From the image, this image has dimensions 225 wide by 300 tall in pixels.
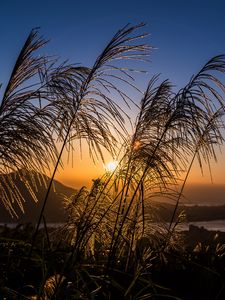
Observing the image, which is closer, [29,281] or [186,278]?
[29,281]

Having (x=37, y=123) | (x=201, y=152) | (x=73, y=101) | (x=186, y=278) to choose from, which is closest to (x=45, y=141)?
A: (x=37, y=123)

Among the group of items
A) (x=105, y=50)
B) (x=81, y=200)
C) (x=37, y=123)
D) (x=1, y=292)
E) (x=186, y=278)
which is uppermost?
(x=105, y=50)

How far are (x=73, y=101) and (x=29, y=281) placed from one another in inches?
78.0

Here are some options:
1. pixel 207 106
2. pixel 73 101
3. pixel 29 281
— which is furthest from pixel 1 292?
pixel 207 106

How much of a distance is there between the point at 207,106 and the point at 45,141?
5.06 feet

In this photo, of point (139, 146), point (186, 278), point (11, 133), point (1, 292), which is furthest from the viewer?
point (186, 278)

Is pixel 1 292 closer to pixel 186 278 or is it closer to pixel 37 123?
pixel 37 123

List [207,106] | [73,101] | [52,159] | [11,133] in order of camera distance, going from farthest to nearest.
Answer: [207,106], [73,101], [52,159], [11,133]

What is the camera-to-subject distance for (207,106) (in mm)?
4246

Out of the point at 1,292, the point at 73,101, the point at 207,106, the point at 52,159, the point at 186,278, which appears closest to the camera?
the point at 1,292

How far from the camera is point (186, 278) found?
6285mm

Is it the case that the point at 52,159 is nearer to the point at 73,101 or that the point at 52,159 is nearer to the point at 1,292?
the point at 73,101

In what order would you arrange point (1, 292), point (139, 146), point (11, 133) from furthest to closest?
point (139, 146) → point (11, 133) → point (1, 292)

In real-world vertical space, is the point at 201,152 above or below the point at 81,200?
above
